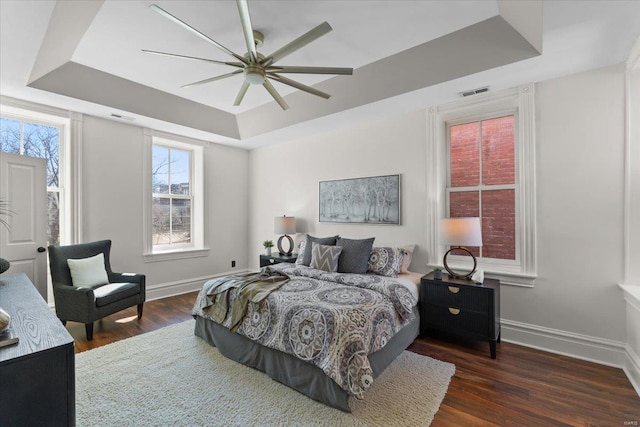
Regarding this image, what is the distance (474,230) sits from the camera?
2.78 m

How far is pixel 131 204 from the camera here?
13.6 ft

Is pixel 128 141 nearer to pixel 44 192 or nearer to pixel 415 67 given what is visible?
pixel 44 192

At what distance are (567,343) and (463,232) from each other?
1.35 m

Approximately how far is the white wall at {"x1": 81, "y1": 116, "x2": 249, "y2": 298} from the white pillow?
23.4 inches

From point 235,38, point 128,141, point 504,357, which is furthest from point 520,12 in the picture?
point 128,141

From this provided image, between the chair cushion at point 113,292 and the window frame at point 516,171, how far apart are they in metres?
3.51

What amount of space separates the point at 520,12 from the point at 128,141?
4705mm

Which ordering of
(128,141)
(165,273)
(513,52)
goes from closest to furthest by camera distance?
(513,52), (128,141), (165,273)


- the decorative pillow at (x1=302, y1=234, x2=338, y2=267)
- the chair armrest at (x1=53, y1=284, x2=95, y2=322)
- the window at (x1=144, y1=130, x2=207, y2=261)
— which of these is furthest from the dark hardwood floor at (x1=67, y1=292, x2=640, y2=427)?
the window at (x1=144, y1=130, x2=207, y2=261)

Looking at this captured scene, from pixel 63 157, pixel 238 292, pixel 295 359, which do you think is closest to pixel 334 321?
pixel 295 359

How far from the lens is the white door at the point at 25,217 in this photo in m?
2.91

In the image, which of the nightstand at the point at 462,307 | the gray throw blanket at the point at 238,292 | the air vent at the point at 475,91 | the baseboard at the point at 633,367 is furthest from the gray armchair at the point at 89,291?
the baseboard at the point at 633,367

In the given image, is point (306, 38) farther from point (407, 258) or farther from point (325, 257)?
point (407, 258)

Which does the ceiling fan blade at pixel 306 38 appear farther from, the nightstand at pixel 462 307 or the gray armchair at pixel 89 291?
the gray armchair at pixel 89 291
